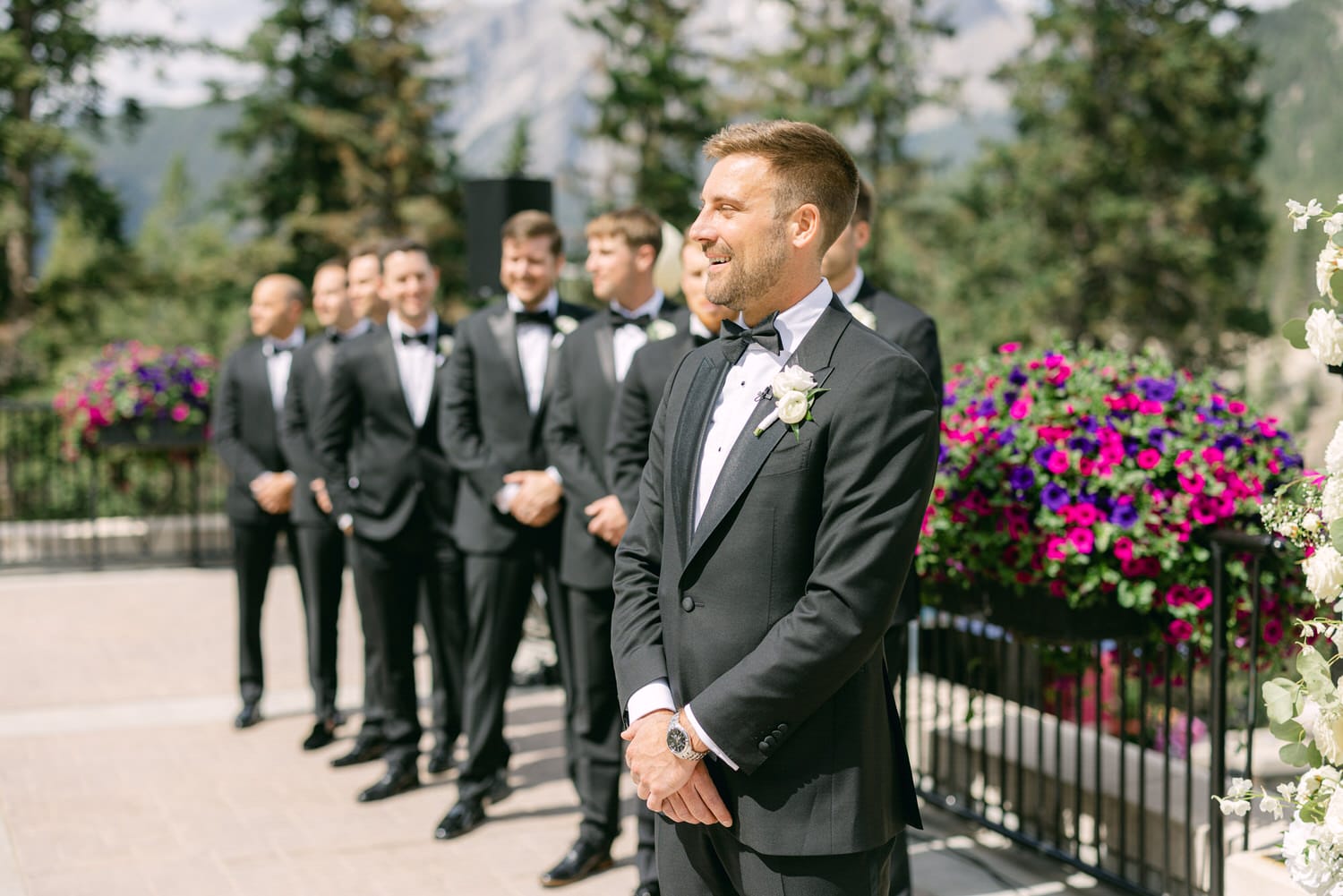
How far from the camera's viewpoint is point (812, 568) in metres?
2.39

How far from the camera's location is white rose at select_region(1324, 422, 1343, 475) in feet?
7.34

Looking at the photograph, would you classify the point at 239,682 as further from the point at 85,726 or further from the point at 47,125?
the point at 47,125

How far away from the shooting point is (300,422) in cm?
662

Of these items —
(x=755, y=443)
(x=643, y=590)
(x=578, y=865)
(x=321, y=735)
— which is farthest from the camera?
(x=321, y=735)

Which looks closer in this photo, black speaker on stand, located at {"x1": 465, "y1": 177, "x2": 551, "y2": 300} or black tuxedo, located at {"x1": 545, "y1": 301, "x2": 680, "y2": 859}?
black tuxedo, located at {"x1": 545, "y1": 301, "x2": 680, "y2": 859}

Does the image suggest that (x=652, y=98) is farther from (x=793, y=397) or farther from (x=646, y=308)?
(x=793, y=397)

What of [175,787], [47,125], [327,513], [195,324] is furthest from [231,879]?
[195,324]

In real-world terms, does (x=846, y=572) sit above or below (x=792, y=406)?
below

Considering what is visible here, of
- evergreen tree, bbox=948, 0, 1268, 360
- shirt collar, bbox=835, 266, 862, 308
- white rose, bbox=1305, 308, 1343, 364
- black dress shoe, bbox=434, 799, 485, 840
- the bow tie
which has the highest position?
evergreen tree, bbox=948, 0, 1268, 360

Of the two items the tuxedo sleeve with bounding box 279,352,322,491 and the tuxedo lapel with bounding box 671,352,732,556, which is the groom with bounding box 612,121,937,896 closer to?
the tuxedo lapel with bounding box 671,352,732,556

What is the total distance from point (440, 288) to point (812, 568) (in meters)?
30.7

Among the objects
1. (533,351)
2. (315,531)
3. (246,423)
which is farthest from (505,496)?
(246,423)

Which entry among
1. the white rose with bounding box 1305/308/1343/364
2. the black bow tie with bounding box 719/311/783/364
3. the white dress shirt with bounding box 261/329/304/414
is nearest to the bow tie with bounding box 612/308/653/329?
the black bow tie with bounding box 719/311/783/364

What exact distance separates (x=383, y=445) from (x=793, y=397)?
12.3ft
